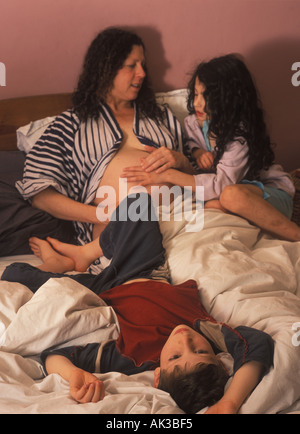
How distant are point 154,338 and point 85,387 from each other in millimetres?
236

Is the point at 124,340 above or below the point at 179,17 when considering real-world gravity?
below

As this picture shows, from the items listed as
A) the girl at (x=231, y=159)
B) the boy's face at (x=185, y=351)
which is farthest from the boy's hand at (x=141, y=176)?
the boy's face at (x=185, y=351)

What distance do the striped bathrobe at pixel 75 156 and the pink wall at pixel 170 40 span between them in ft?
0.86

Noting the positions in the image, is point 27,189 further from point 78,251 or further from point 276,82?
point 276,82

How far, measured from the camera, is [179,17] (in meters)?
2.21

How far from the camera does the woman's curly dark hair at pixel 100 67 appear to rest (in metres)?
2.00

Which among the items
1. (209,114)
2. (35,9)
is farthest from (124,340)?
(35,9)

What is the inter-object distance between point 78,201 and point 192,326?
827 mm

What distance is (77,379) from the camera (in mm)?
1142

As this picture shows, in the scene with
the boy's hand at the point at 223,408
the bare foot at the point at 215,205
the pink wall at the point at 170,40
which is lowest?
the boy's hand at the point at 223,408

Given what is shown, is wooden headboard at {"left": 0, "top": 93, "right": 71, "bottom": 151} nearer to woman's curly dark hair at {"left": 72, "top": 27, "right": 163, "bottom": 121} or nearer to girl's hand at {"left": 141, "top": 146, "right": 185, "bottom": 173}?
woman's curly dark hair at {"left": 72, "top": 27, "right": 163, "bottom": 121}

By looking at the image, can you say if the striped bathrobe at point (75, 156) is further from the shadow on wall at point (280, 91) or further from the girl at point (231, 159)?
the shadow on wall at point (280, 91)

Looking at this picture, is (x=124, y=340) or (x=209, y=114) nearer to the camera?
(x=124, y=340)
